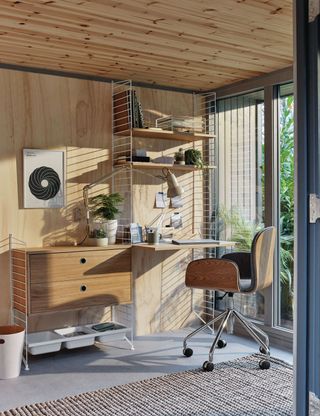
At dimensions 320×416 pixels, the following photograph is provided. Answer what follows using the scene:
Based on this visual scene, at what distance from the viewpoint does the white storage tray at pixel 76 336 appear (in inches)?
160

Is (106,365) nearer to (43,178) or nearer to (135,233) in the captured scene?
(135,233)

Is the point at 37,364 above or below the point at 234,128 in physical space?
below

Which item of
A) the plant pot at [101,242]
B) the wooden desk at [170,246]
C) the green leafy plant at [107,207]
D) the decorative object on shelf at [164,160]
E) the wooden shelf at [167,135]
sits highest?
the wooden shelf at [167,135]

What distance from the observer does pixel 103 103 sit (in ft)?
15.4

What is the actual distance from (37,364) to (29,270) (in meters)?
0.71

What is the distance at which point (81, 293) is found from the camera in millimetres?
4102

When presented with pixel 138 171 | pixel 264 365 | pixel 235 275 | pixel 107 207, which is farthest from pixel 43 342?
pixel 138 171


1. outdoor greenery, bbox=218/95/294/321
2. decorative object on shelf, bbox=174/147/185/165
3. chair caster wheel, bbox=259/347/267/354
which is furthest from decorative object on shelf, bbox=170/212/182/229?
chair caster wheel, bbox=259/347/267/354

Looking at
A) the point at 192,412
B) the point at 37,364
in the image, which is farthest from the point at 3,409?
the point at 192,412

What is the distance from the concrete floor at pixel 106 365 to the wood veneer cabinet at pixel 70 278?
0.40 meters

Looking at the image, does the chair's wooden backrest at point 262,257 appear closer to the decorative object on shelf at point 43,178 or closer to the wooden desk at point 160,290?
the wooden desk at point 160,290

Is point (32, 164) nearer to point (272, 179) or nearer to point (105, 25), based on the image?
point (105, 25)

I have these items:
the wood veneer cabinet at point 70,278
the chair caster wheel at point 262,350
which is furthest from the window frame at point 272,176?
the wood veneer cabinet at point 70,278

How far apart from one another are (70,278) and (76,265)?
0.35ft
